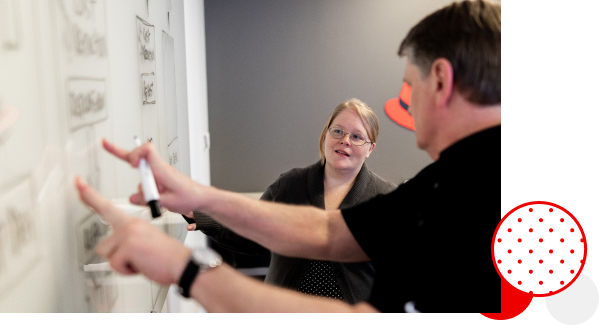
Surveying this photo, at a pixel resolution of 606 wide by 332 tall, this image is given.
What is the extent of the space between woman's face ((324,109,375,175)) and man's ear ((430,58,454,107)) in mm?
562

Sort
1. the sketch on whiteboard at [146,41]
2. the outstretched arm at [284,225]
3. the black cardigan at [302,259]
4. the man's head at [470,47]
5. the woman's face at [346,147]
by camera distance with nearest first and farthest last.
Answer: the man's head at [470,47]
the outstretched arm at [284,225]
the sketch on whiteboard at [146,41]
the black cardigan at [302,259]
the woman's face at [346,147]

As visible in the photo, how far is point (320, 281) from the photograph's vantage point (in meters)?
0.92

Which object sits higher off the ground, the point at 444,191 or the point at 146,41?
the point at 146,41

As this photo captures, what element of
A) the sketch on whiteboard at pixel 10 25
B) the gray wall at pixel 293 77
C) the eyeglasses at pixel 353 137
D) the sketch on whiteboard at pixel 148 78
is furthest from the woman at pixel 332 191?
the gray wall at pixel 293 77

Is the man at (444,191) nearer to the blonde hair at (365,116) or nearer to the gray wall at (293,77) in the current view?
the blonde hair at (365,116)

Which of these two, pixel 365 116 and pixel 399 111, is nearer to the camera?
pixel 365 116

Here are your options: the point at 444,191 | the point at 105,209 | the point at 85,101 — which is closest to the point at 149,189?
the point at 105,209

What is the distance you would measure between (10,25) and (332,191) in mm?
781

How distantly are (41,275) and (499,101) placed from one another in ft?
1.73

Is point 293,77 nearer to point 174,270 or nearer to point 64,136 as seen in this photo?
point 64,136

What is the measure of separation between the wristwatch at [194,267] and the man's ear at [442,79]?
30 cm

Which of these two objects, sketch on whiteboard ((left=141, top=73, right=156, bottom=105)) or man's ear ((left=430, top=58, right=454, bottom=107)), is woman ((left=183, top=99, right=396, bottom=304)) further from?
man's ear ((left=430, top=58, right=454, bottom=107))

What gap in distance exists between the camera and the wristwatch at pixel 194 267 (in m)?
0.34

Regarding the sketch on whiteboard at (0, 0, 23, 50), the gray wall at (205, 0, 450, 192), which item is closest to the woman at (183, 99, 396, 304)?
the sketch on whiteboard at (0, 0, 23, 50)
